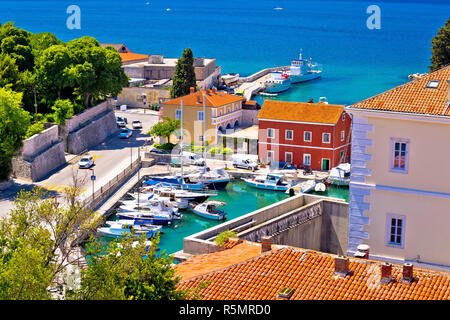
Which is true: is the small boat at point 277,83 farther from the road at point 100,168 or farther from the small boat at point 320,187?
the small boat at point 320,187

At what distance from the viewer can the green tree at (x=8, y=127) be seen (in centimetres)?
4300

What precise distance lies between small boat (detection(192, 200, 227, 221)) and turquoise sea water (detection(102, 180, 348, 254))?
25cm

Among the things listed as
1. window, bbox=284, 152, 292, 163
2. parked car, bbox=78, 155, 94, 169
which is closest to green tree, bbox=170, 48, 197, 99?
window, bbox=284, 152, 292, 163

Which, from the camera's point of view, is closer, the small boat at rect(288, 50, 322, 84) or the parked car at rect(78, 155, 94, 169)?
the parked car at rect(78, 155, 94, 169)

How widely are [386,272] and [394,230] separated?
14.0ft

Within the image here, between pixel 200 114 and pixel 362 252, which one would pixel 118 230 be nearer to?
pixel 200 114

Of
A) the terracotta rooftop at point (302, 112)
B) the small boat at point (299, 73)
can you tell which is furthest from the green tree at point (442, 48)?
the small boat at point (299, 73)

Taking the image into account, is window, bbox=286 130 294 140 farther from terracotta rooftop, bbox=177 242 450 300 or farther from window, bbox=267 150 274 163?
terracotta rooftop, bbox=177 242 450 300

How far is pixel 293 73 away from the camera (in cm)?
10294

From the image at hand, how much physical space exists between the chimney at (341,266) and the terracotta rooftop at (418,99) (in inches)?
186

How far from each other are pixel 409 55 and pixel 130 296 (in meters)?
137

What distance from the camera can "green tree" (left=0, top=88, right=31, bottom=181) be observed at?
43.0m
